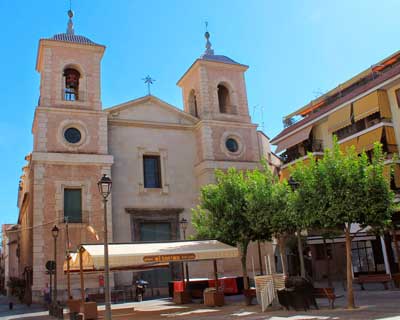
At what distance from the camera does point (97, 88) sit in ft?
90.0

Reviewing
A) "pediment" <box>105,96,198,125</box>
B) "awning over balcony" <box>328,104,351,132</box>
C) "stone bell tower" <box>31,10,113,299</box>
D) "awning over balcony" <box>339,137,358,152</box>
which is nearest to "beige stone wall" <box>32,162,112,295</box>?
"stone bell tower" <box>31,10,113,299</box>

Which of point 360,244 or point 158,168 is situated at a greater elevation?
point 158,168

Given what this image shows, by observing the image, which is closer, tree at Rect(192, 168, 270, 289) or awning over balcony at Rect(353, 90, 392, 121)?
tree at Rect(192, 168, 270, 289)

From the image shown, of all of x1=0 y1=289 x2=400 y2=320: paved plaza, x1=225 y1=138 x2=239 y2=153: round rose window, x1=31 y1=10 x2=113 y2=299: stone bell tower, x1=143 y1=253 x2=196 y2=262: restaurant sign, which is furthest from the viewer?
x1=225 y1=138 x2=239 y2=153: round rose window

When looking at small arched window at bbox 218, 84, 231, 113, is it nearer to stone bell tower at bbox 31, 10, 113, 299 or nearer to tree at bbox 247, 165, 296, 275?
stone bell tower at bbox 31, 10, 113, 299

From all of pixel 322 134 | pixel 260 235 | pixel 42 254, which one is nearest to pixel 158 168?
pixel 42 254

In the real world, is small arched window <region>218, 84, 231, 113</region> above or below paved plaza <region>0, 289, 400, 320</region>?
above

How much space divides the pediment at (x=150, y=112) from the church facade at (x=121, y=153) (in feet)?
0.21

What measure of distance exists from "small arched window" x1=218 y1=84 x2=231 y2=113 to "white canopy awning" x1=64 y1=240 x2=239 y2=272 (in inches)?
620

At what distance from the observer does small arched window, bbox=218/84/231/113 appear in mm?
31689

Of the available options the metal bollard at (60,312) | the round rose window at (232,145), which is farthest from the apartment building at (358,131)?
the metal bollard at (60,312)

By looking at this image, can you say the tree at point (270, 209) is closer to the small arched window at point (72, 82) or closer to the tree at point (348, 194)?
the tree at point (348, 194)

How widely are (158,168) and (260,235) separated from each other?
1234cm

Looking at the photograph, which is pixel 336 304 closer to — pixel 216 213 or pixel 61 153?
pixel 216 213
